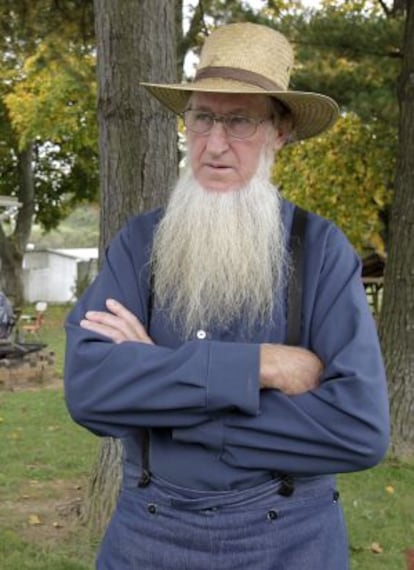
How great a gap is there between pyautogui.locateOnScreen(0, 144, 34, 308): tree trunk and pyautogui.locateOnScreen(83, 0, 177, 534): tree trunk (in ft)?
67.2

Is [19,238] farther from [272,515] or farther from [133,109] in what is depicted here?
[272,515]

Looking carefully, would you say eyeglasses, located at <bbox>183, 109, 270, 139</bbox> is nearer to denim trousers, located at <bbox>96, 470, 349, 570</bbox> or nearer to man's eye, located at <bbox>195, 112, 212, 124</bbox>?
man's eye, located at <bbox>195, 112, 212, 124</bbox>

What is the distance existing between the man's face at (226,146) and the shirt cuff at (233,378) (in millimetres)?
522

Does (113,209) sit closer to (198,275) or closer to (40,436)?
(198,275)

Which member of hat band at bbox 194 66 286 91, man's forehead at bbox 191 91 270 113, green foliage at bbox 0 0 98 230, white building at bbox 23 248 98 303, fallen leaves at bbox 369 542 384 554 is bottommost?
white building at bbox 23 248 98 303

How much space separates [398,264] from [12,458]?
11.5 ft

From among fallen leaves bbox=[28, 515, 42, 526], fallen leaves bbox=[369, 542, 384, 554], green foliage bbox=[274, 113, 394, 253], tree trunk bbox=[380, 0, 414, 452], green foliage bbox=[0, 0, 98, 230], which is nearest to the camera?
fallen leaves bbox=[369, 542, 384, 554]

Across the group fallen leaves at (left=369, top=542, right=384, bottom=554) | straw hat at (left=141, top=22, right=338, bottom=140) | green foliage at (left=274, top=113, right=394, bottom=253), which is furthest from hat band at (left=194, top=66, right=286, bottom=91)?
green foliage at (left=274, top=113, right=394, bottom=253)

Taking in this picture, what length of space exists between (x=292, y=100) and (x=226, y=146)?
0.25m

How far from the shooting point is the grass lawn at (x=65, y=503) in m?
4.98

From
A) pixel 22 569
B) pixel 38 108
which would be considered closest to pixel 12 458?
pixel 22 569

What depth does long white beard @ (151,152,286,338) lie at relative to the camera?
245 cm

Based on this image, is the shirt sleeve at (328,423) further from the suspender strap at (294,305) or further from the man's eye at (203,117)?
the man's eye at (203,117)

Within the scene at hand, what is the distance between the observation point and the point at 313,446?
2215 millimetres
